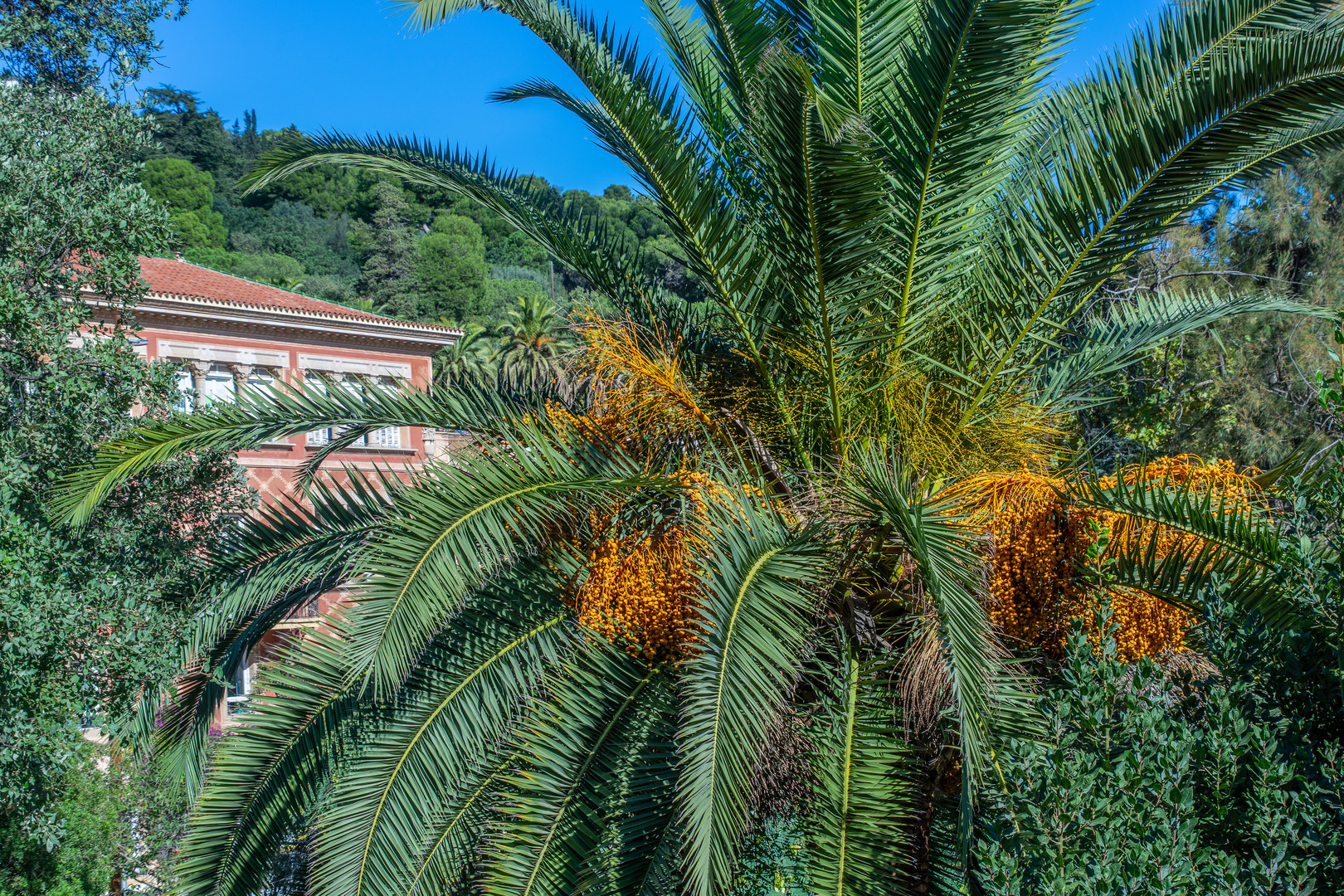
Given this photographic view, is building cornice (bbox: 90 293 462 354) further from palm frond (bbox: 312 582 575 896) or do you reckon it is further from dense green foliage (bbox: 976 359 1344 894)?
dense green foliage (bbox: 976 359 1344 894)

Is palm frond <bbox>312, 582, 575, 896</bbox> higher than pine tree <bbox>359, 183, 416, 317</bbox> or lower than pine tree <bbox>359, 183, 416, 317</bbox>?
lower

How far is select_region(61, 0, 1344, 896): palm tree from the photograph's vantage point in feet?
11.5

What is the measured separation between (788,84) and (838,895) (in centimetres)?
302

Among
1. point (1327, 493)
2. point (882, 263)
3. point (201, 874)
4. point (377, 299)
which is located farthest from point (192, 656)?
point (377, 299)

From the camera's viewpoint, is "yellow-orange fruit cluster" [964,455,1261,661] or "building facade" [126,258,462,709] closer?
"yellow-orange fruit cluster" [964,455,1261,661]

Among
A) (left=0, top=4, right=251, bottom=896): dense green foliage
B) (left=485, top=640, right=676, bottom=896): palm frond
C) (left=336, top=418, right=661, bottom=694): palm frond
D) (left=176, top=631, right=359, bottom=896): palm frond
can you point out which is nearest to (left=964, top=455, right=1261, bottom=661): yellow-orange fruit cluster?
(left=336, top=418, right=661, bottom=694): palm frond

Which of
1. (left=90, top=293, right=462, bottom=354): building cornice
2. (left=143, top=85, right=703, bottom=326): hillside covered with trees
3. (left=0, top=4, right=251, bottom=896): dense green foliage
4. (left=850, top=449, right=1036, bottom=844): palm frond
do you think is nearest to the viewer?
(left=850, top=449, right=1036, bottom=844): palm frond

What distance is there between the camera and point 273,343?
22.5 metres

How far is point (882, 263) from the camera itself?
4.52 metres

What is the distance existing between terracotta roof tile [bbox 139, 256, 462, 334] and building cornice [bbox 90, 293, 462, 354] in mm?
138

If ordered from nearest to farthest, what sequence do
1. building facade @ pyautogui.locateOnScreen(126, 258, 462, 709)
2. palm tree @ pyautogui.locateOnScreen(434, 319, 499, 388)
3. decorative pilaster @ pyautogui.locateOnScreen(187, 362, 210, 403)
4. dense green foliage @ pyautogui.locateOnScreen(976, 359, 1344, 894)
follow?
1. dense green foliage @ pyautogui.locateOnScreen(976, 359, 1344, 894)
2. building facade @ pyautogui.locateOnScreen(126, 258, 462, 709)
3. decorative pilaster @ pyautogui.locateOnScreen(187, 362, 210, 403)
4. palm tree @ pyautogui.locateOnScreen(434, 319, 499, 388)

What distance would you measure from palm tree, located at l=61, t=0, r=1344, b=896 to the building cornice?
1667 centimetres

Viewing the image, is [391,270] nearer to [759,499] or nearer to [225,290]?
[225,290]

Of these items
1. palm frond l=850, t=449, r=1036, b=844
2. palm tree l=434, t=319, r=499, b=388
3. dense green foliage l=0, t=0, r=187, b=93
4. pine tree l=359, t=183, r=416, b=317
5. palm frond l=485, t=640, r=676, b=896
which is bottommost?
palm frond l=485, t=640, r=676, b=896
